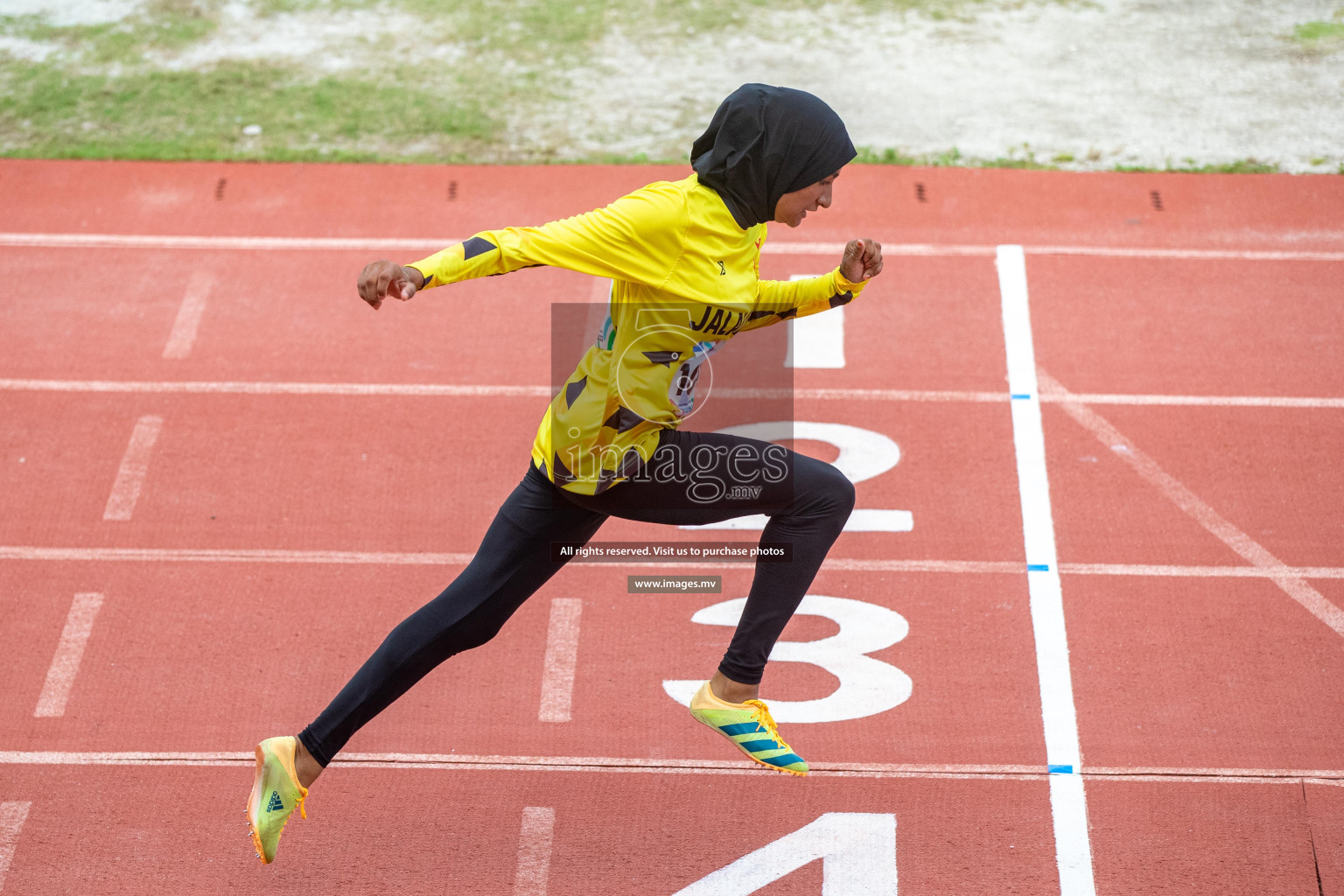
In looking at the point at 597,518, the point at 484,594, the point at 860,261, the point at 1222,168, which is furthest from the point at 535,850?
the point at 1222,168

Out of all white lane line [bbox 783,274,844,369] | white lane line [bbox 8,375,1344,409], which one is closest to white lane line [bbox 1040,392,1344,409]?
white lane line [bbox 8,375,1344,409]

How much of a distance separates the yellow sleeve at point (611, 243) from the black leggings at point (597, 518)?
0.55 m

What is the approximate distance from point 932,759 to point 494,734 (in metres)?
1.69

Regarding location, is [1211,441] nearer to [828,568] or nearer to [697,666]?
[828,568]

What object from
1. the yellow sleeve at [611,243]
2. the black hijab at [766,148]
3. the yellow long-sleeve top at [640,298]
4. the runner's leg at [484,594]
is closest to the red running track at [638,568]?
the runner's leg at [484,594]

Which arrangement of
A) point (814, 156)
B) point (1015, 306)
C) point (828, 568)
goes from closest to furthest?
point (814, 156), point (828, 568), point (1015, 306)

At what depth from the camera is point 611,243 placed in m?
3.37

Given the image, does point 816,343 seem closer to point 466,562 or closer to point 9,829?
point 466,562

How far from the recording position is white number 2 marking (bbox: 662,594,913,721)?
4.91 meters

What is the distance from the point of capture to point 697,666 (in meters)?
5.06

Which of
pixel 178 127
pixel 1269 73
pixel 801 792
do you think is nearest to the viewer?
pixel 801 792

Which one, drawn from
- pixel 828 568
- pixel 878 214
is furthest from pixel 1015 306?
pixel 828 568

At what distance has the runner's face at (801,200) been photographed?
342cm

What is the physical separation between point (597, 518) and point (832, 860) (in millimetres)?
1552
